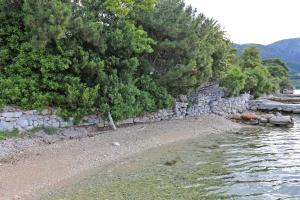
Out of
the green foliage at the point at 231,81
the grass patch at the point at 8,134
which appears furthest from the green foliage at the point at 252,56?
the grass patch at the point at 8,134

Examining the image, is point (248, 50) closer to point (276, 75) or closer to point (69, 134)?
point (276, 75)

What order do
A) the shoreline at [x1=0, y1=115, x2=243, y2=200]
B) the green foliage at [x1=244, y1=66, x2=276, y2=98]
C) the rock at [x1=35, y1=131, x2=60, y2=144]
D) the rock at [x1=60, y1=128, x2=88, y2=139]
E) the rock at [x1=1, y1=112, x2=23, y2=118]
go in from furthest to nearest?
the green foliage at [x1=244, y1=66, x2=276, y2=98], the rock at [x1=60, y1=128, x2=88, y2=139], the rock at [x1=35, y1=131, x2=60, y2=144], the rock at [x1=1, y1=112, x2=23, y2=118], the shoreline at [x1=0, y1=115, x2=243, y2=200]

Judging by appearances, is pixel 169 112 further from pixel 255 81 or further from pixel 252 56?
pixel 252 56

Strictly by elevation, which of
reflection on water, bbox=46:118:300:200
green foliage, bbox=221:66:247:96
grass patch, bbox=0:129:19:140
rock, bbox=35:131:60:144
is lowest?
reflection on water, bbox=46:118:300:200

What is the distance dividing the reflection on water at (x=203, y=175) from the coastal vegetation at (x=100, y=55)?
5213mm

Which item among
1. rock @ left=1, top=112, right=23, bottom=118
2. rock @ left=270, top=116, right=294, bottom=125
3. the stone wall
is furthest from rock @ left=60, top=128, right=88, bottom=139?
rock @ left=270, top=116, right=294, bottom=125

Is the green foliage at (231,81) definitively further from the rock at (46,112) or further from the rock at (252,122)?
the rock at (46,112)

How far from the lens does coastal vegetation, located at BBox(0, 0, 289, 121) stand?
71.8 feet

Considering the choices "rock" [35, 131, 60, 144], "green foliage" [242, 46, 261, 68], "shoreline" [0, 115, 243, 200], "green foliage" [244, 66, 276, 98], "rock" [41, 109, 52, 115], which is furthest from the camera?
"green foliage" [242, 46, 261, 68]

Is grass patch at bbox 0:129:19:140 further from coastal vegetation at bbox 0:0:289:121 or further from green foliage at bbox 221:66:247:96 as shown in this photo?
green foliage at bbox 221:66:247:96

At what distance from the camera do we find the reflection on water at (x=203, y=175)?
47.6ft

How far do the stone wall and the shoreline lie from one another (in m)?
1.28

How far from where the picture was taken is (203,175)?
56.6 ft

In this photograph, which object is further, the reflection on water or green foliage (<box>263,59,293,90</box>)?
green foliage (<box>263,59,293,90</box>)
